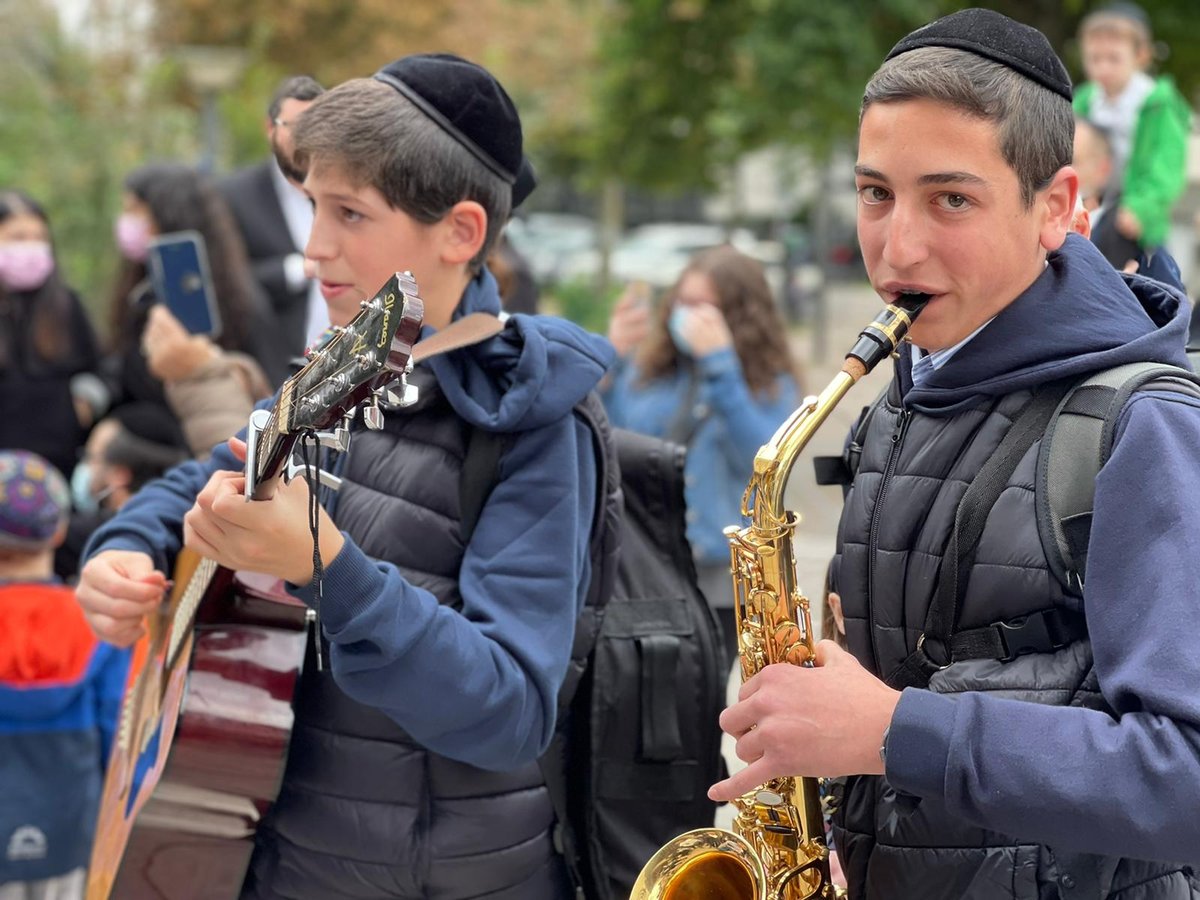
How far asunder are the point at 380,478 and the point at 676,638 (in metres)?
0.70

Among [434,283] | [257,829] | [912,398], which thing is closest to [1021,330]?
[912,398]

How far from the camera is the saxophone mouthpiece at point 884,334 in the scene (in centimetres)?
186

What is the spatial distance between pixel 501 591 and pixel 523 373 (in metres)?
0.35

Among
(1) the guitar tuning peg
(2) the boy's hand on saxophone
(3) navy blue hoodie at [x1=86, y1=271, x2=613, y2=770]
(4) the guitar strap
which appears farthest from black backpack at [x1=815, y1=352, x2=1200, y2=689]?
(4) the guitar strap

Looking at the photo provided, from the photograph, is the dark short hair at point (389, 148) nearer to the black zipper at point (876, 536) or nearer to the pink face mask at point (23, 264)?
the black zipper at point (876, 536)

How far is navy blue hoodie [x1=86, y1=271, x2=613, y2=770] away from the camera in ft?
6.68

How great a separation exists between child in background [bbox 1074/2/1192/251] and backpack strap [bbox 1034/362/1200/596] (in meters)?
2.85

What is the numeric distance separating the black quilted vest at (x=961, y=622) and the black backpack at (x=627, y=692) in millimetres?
566

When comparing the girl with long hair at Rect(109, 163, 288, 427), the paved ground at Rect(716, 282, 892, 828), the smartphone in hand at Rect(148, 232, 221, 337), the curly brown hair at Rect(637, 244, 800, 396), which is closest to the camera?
the paved ground at Rect(716, 282, 892, 828)

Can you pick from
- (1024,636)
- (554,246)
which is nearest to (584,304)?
(1024,636)

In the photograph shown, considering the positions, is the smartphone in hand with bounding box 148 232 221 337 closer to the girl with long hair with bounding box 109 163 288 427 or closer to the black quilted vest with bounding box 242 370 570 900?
the girl with long hair with bounding box 109 163 288 427

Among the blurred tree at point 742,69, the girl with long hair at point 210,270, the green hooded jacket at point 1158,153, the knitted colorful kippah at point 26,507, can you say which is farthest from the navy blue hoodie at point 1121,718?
the blurred tree at point 742,69

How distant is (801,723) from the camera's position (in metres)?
1.71

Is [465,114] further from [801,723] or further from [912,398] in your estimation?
[801,723]
